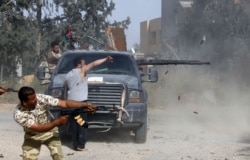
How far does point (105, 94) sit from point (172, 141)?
193 centimetres

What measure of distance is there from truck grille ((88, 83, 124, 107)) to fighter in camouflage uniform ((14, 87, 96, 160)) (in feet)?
12.8

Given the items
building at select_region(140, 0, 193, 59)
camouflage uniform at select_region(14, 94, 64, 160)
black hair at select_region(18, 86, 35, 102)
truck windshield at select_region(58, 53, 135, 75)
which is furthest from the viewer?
building at select_region(140, 0, 193, 59)

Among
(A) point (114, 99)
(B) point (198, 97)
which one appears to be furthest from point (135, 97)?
(B) point (198, 97)

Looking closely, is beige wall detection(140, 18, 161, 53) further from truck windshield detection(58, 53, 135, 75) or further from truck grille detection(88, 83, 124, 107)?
truck grille detection(88, 83, 124, 107)

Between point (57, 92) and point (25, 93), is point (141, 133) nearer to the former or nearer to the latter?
point (57, 92)

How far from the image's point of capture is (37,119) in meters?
Answer: 8.20

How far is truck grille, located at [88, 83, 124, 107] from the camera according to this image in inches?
Result: 490

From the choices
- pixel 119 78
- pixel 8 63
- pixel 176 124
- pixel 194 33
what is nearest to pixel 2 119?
pixel 176 124

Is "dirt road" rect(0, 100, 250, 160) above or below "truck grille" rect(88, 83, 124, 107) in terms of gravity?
below

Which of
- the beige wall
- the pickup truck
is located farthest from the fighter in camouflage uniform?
the beige wall

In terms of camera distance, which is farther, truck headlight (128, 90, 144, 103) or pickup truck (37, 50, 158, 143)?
truck headlight (128, 90, 144, 103)

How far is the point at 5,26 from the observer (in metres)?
28.5

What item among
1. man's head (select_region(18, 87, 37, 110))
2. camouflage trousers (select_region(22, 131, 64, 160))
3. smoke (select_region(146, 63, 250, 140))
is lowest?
smoke (select_region(146, 63, 250, 140))

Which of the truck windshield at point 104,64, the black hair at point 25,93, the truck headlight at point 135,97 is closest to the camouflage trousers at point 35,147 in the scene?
the black hair at point 25,93
